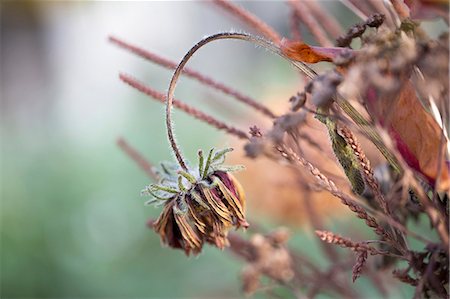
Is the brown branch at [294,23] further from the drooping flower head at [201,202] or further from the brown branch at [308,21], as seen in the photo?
the drooping flower head at [201,202]

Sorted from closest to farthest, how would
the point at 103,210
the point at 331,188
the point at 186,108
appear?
1. the point at 331,188
2. the point at 186,108
3. the point at 103,210

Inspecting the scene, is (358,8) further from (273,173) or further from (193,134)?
(193,134)

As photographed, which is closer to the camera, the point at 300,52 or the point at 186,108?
the point at 300,52

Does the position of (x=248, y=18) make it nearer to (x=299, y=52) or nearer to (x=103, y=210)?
(x=299, y=52)

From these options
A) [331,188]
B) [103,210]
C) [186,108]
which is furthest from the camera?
[103,210]

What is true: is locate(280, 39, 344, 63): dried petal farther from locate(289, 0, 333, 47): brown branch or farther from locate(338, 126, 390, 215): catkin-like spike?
Result: locate(289, 0, 333, 47): brown branch

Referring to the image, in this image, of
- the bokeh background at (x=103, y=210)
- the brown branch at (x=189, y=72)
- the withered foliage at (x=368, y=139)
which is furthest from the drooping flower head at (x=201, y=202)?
the bokeh background at (x=103, y=210)

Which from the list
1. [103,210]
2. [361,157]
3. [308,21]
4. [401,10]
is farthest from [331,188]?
[103,210]

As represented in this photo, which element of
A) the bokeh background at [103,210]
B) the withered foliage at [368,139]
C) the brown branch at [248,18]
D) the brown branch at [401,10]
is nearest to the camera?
the withered foliage at [368,139]

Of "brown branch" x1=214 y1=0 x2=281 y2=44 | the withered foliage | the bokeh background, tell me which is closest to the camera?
the withered foliage

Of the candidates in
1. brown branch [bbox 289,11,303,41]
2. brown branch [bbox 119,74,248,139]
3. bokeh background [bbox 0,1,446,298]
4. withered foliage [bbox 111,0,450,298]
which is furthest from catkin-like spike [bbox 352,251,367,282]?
bokeh background [bbox 0,1,446,298]
